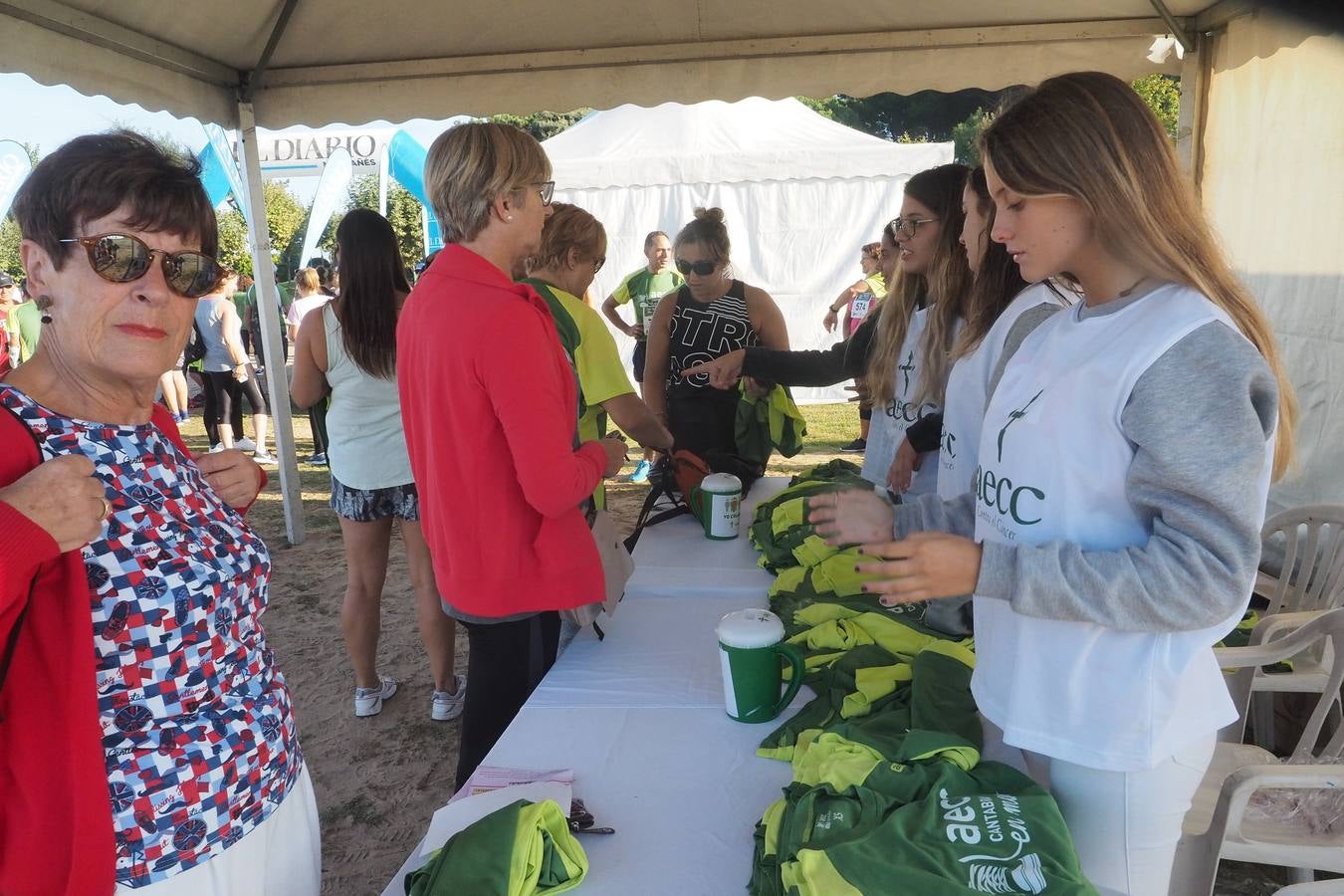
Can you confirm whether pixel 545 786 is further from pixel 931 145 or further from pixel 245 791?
pixel 931 145

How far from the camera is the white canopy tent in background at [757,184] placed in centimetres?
846

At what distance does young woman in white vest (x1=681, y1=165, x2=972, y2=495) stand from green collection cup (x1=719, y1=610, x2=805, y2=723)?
0.77 meters

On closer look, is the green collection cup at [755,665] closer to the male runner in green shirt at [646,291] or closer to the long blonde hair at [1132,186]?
the long blonde hair at [1132,186]

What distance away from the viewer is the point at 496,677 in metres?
1.87

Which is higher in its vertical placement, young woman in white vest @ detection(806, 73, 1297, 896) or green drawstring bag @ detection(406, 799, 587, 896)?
young woman in white vest @ detection(806, 73, 1297, 896)

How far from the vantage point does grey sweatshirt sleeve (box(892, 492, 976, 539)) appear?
1351 mm

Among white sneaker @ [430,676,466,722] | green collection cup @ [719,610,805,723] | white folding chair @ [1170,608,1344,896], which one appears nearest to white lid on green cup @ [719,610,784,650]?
green collection cup @ [719,610,805,723]

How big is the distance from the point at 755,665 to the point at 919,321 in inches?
47.0

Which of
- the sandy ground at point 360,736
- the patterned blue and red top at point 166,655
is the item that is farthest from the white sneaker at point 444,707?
the patterned blue and red top at point 166,655

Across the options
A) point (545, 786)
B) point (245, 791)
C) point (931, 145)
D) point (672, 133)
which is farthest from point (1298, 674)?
point (672, 133)

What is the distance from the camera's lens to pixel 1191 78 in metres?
3.59

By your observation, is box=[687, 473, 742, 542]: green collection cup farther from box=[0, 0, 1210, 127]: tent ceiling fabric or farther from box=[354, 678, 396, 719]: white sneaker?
box=[0, 0, 1210, 127]: tent ceiling fabric

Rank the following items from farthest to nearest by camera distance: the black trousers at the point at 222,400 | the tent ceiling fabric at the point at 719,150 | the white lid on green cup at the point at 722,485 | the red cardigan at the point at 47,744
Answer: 1. the tent ceiling fabric at the point at 719,150
2. the black trousers at the point at 222,400
3. the white lid on green cup at the point at 722,485
4. the red cardigan at the point at 47,744

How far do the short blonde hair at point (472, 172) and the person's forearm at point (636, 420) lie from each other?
0.68m
